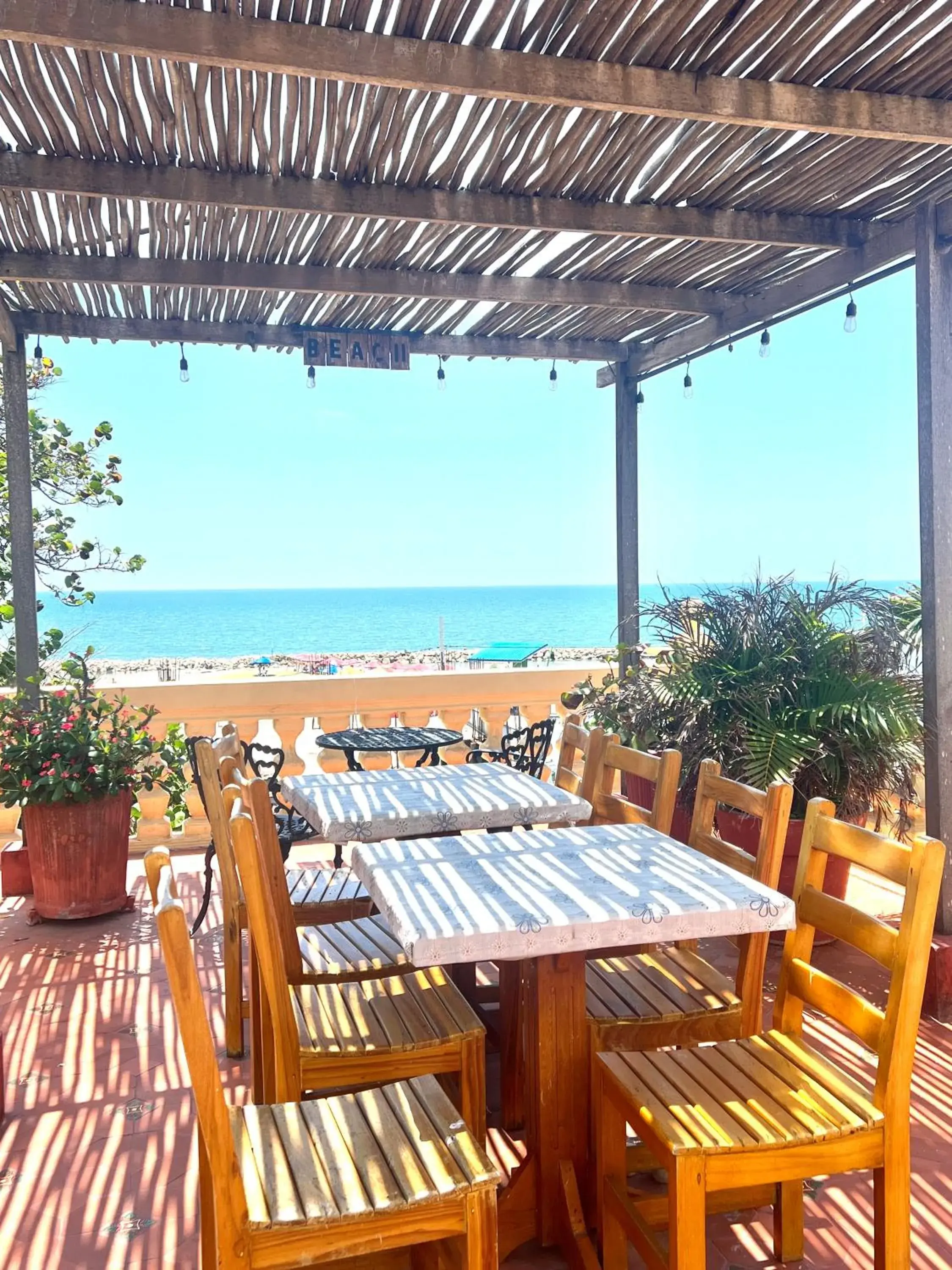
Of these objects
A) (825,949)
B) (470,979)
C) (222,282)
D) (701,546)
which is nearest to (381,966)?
(470,979)

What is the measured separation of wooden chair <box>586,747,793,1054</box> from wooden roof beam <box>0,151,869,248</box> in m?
2.33

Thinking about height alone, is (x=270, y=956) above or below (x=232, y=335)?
below

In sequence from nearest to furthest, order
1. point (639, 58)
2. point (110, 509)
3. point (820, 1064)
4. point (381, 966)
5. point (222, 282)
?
point (820, 1064)
point (381, 966)
point (639, 58)
point (222, 282)
point (110, 509)

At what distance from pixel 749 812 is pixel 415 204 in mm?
2425

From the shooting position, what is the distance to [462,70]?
8.89 feet

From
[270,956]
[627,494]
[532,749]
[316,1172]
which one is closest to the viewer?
[316,1172]

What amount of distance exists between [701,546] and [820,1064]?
59433 millimetres

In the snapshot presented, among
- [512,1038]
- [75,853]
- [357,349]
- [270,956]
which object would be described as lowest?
[512,1038]

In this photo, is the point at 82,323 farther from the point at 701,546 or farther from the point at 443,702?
the point at 701,546

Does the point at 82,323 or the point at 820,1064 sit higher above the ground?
the point at 82,323

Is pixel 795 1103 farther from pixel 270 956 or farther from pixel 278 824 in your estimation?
pixel 278 824

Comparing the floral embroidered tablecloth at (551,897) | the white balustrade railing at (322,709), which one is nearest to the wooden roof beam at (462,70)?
the floral embroidered tablecloth at (551,897)

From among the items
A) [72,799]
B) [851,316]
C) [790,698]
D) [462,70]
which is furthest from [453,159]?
[72,799]

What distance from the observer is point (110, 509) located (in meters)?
59.6
